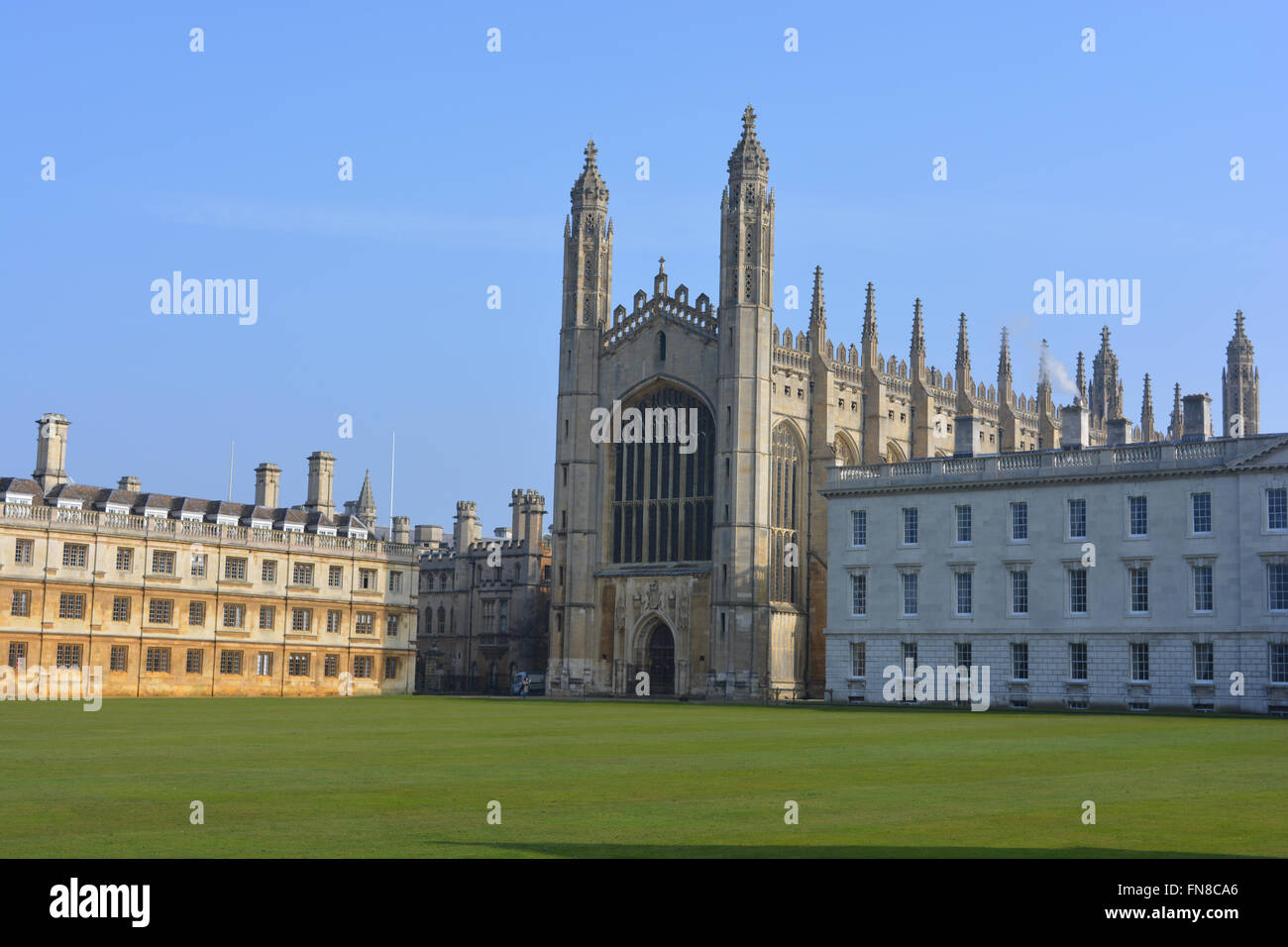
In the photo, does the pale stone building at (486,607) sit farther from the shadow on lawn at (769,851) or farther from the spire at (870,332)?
the shadow on lawn at (769,851)

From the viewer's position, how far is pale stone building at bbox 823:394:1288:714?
187 feet

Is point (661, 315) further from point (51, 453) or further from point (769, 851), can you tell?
point (769, 851)

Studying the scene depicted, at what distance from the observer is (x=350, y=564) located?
8344 centimetres

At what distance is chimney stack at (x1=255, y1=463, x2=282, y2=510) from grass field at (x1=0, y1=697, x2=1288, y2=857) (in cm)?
4888

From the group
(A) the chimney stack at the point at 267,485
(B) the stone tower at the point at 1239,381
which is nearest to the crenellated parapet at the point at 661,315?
(A) the chimney stack at the point at 267,485

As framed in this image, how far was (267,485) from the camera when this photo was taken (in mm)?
86938

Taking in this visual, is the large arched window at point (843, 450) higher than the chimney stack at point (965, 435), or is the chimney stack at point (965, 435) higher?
the large arched window at point (843, 450)

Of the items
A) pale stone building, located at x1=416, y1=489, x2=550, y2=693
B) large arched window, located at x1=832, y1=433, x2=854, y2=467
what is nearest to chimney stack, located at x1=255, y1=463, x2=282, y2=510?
pale stone building, located at x1=416, y1=489, x2=550, y2=693

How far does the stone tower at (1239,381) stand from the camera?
103375 millimetres

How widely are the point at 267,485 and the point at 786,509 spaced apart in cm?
2841

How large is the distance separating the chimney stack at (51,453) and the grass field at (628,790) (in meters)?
40.0

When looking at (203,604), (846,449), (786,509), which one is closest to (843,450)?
(846,449)
